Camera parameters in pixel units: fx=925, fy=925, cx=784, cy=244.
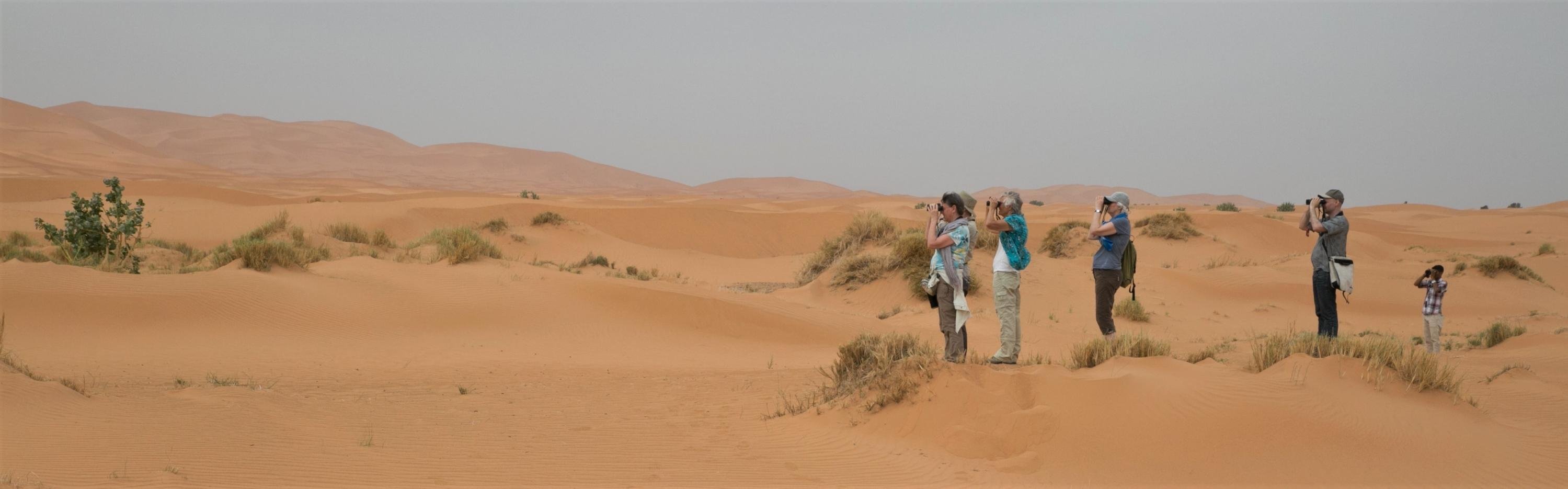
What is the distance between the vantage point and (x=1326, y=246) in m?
8.66

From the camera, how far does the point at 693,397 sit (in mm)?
8320

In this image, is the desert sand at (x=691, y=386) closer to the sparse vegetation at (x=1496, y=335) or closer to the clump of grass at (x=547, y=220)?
the sparse vegetation at (x=1496, y=335)

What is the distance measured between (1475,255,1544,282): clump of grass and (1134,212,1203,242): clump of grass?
26.2 feet

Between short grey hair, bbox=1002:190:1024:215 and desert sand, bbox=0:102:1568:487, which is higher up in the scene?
short grey hair, bbox=1002:190:1024:215

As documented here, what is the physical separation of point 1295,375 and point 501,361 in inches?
310

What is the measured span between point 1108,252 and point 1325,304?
2313mm

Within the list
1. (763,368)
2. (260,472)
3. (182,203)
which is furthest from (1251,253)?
(182,203)

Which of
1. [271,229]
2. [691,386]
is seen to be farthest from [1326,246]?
[271,229]

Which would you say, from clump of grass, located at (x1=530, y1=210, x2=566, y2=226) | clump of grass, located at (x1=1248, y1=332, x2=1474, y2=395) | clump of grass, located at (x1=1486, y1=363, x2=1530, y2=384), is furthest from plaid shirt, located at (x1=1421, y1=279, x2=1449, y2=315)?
clump of grass, located at (x1=530, y1=210, x2=566, y2=226)

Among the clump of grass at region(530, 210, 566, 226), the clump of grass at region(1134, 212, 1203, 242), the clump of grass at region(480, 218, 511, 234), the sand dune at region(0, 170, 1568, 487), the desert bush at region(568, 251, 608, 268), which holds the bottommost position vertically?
the sand dune at region(0, 170, 1568, 487)

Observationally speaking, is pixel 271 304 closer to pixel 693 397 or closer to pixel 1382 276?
pixel 693 397

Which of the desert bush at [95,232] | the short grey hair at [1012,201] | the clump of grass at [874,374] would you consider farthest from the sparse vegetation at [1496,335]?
the desert bush at [95,232]

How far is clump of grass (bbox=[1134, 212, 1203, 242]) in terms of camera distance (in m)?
27.2

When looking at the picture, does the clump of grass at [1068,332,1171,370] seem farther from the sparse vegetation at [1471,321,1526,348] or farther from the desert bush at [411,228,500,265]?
the desert bush at [411,228,500,265]
